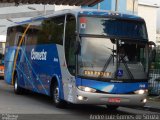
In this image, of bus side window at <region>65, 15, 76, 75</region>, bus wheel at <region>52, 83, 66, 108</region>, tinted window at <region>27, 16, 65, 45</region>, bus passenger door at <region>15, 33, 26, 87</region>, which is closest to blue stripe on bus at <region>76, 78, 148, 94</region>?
bus side window at <region>65, 15, 76, 75</region>

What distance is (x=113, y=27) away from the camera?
15.2 metres

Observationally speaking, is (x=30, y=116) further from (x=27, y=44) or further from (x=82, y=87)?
(x=27, y=44)

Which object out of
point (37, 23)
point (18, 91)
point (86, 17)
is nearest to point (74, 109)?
point (86, 17)

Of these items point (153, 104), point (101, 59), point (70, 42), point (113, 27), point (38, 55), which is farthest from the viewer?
point (153, 104)

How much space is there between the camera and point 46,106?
1762 centimetres

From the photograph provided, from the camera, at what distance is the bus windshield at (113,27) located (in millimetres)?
15070

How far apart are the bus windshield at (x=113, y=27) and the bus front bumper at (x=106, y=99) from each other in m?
1.84

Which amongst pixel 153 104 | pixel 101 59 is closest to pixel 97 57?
pixel 101 59

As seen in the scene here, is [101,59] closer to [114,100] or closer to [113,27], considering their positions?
[113,27]

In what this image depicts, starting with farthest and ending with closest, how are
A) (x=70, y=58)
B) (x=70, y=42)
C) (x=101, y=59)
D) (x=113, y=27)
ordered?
(x=70, y=42)
(x=70, y=58)
(x=113, y=27)
(x=101, y=59)

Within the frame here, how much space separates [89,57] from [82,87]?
925 millimetres

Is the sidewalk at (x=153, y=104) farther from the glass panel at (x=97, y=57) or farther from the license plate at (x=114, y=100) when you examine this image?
the glass panel at (x=97, y=57)

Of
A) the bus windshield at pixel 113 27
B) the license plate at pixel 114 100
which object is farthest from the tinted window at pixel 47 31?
the license plate at pixel 114 100

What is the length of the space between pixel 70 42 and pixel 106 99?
2.29 meters
